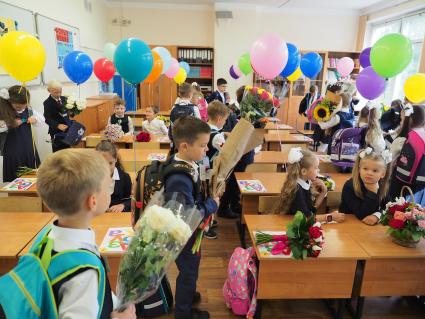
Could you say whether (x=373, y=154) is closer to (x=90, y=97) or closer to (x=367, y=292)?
(x=367, y=292)

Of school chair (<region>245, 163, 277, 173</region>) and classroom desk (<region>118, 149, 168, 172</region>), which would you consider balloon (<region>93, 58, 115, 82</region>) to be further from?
school chair (<region>245, 163, 277, 173</region>)

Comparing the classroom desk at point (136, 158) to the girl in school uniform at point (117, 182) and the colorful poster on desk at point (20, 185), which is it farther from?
the colorful poster on desk at point (20, 185)

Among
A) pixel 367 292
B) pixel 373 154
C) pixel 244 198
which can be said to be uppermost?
pixel 373 154

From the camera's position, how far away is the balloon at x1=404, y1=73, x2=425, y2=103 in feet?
12.2

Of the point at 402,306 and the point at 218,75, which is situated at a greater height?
the point at 218,75

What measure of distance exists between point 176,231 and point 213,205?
0.74 metres

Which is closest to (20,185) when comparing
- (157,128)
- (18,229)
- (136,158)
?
(18,229)

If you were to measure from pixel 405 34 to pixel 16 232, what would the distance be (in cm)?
776

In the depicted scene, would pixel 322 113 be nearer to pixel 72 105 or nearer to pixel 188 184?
pixel 188 184

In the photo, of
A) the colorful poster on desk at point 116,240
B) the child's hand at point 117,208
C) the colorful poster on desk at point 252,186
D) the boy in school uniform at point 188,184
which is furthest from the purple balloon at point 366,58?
the colorful poster on desk at point 116,240

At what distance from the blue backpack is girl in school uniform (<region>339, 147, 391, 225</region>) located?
1.97 m

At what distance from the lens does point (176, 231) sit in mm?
968

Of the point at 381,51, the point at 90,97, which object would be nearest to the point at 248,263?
the point at 381,51

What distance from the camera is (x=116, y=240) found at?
1.80 metres
